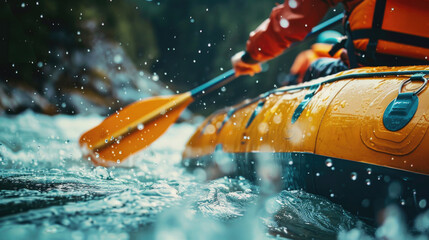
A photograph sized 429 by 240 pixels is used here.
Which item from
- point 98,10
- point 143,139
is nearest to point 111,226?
point 143,139

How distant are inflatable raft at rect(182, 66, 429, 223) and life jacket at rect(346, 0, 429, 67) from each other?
6.6 inches

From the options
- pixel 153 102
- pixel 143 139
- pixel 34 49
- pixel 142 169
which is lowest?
pixel 142 169

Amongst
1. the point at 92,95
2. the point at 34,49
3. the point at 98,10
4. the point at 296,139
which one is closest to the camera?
the point at 296,139

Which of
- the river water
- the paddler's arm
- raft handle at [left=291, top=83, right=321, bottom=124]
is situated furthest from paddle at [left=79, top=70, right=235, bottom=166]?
raft handle at [left=291, top=83, right=321, bottom=124]

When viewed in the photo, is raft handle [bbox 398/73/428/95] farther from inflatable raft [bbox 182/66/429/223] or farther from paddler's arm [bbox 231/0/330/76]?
paddler's arm [bbox 231/0/330/76]

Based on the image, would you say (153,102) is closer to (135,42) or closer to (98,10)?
(98,10)

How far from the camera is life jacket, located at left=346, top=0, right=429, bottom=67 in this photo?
140cm

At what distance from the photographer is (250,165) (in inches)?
75.7

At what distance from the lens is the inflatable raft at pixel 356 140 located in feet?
3.51

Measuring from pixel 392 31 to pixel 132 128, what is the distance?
6.78ft

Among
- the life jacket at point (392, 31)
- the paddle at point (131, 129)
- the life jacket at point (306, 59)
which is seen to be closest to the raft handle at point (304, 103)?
the life jacket at point (392, 31)

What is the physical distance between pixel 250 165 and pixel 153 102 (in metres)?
1.39

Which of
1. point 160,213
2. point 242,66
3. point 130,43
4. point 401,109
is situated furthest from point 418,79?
point 130,43

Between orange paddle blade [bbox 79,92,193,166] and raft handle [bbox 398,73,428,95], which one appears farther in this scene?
orange paddle blade [bbox 79,92,193,166]
